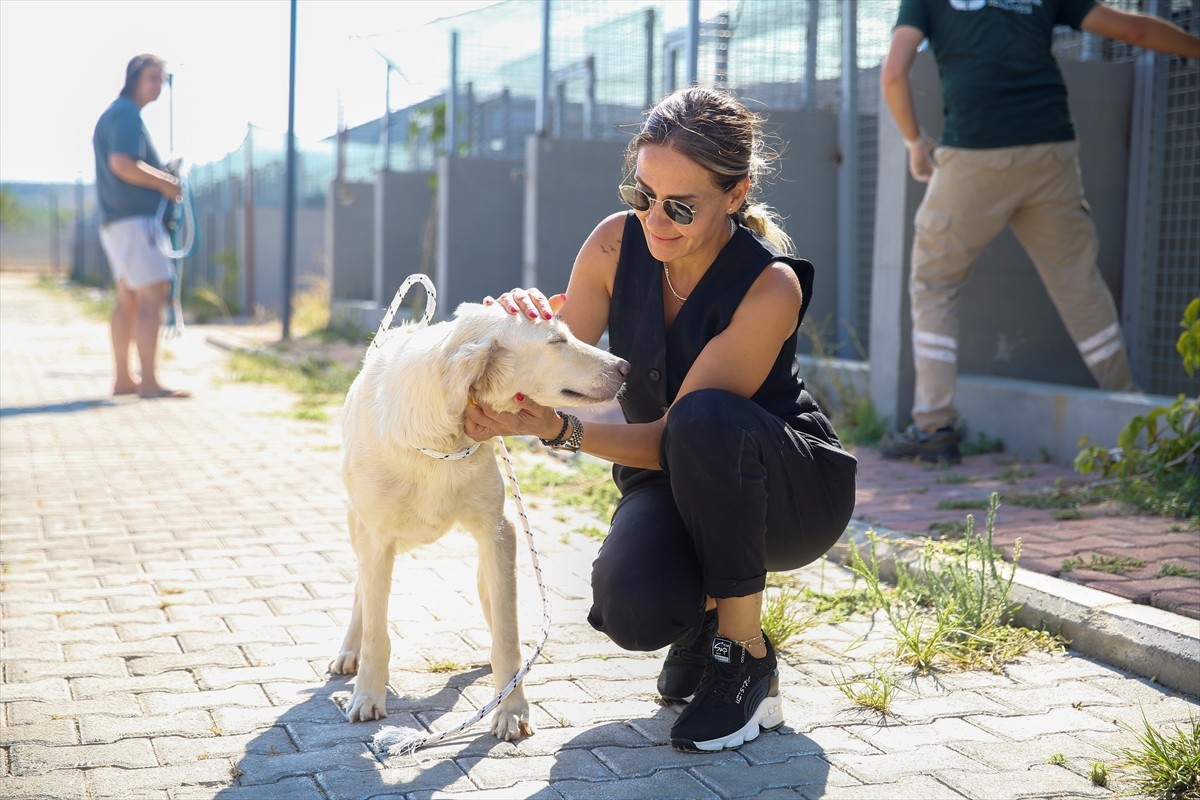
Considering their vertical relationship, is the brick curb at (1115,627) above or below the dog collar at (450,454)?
below

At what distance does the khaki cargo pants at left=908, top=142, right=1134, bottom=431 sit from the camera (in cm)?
598

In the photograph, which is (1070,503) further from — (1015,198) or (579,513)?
(579,513)

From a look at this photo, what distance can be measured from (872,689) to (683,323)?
3.80ft

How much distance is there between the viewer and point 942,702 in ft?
10.6

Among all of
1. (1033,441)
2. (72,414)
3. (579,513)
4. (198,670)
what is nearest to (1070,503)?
(1033,441)

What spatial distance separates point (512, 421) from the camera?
297 cm

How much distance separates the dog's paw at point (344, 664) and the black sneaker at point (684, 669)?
0.97m

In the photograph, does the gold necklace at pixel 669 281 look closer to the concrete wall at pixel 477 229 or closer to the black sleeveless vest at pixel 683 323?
the black sleeveless vest at pixel 683 323

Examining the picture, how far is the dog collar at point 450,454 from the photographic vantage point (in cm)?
309

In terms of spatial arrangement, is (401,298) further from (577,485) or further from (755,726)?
(577,485)

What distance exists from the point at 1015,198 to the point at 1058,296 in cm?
61

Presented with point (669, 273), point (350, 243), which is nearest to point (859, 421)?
point (669, 273)

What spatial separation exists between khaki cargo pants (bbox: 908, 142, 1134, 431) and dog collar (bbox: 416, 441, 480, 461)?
3.67 m

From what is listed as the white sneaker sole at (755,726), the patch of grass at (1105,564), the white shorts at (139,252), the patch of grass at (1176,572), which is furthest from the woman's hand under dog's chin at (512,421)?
the white shorts at (139,252)
